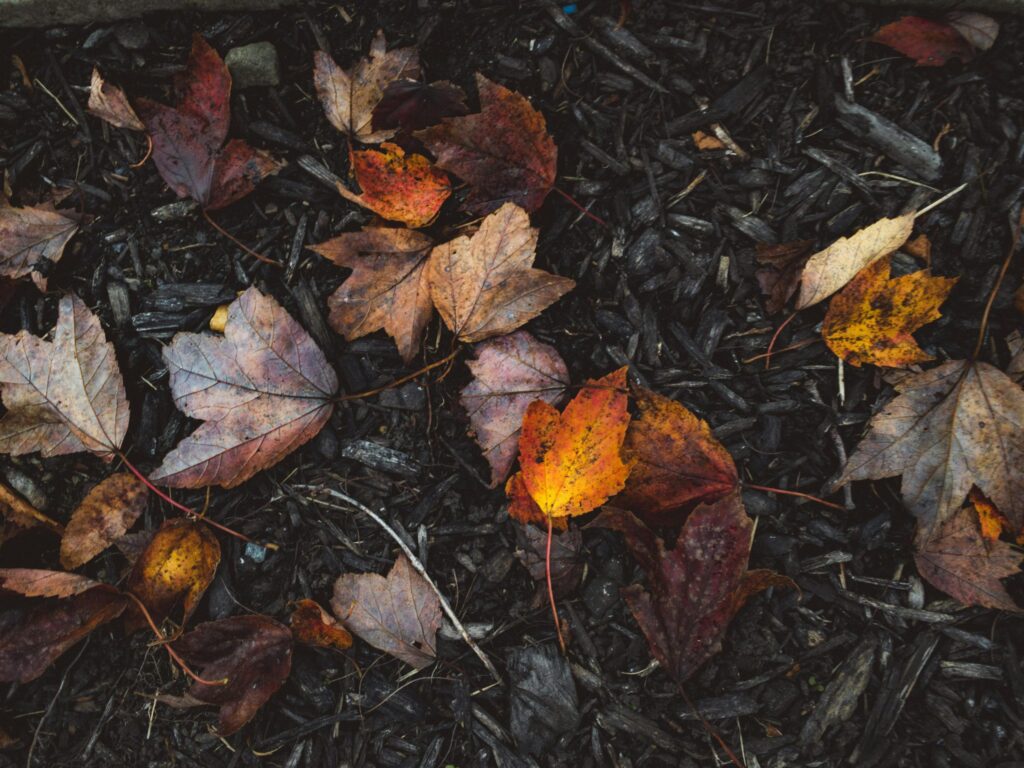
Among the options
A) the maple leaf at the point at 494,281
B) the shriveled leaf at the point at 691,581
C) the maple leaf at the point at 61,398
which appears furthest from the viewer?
the maple leaf at the point at 61,398

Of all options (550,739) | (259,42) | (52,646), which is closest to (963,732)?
(550,739)

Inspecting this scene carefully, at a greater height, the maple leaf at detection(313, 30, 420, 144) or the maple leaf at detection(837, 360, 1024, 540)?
the maple leaf at detection(313, 30, 420, 144)

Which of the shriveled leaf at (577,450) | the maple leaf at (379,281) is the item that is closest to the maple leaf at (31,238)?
the maple leaf at (379,281)

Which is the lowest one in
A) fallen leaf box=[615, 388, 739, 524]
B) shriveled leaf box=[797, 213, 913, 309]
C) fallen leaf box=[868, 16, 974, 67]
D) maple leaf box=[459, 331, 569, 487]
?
fallen leaf box=[615, 388, 739, 524]

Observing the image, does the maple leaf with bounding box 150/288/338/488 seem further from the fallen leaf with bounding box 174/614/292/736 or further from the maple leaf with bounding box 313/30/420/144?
the maple leaf with bounding box 313/30/420/144

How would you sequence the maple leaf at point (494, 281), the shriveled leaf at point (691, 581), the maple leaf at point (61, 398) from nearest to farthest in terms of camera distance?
the shriveled leaf at point (691, 581) < the maple leaf at point (494, 281) < the maple leaf at point (61, 398)

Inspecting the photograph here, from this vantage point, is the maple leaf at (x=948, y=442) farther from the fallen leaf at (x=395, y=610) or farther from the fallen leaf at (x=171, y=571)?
the fallen leaf at (x=171, y=571)

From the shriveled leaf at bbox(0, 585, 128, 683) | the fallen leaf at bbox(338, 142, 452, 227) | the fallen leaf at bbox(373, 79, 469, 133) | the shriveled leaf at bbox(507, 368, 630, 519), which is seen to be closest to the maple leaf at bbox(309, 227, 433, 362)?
the fallen leaf at bbox(338, 142, 452, 227)
